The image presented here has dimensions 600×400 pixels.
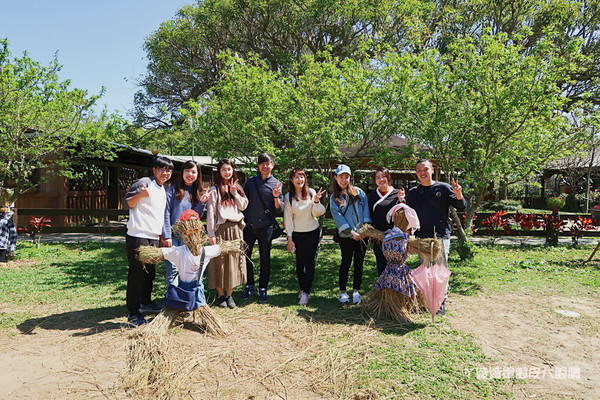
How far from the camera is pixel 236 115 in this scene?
706cm

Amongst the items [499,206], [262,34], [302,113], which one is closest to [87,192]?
[262,34]

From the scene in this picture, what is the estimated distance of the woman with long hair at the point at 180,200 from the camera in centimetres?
423

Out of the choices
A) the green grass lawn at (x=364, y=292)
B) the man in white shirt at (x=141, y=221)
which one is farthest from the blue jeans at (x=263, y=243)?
the man in white shirt at (x=141, y=221)

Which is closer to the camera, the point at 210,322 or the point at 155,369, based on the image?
the point at 155,369

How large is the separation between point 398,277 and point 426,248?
18.7 inches

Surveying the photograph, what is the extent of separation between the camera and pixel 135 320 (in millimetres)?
4160

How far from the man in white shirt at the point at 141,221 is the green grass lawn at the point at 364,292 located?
0.41m

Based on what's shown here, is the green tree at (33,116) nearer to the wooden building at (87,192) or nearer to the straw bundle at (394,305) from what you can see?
the wooden building at (87,192)

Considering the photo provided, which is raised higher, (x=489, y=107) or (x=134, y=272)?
(x=489, y=107)

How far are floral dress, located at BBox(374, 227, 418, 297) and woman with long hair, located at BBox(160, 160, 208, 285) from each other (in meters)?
2.18

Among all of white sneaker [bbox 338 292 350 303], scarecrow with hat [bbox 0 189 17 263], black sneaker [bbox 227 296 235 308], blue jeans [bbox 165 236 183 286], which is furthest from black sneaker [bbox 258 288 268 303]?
scarecrow with hat [bbox 0 189 17 263]

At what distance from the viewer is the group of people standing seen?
414 cm

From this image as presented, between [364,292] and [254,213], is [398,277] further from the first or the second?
[254,213]

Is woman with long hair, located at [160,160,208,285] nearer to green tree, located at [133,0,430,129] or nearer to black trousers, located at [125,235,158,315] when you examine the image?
black trousers, located at [125,235,158,315]
